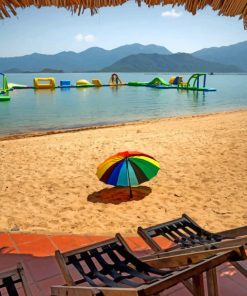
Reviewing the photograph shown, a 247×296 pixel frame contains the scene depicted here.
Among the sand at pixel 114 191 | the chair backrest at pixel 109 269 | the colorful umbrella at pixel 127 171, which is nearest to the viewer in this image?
the chair backrest at pixel 109 269

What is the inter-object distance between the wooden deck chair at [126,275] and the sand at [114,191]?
1659 mm

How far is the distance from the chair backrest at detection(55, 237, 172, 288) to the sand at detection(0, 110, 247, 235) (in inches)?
62.1

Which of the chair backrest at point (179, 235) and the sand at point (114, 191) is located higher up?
the chair backrest at point (179, 235)

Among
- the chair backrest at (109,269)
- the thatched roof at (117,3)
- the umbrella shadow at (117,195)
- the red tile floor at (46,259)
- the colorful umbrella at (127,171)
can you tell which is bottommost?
the umbrella shadow at (117,195)

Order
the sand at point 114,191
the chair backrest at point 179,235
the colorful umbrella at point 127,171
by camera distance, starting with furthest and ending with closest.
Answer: the colorful umbrella at point 127,171, the sand at point 114,191, the chair backrest at point 179,235

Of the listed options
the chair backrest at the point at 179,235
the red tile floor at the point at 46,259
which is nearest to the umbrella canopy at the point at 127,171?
the red tile floor at the point at 46,259

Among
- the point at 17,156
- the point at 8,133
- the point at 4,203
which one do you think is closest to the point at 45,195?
the point at 4,203

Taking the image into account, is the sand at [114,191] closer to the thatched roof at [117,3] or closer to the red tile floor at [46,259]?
the red tile floor at [46,259]

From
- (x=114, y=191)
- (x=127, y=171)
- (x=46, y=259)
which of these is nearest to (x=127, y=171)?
(x=127, y=171)

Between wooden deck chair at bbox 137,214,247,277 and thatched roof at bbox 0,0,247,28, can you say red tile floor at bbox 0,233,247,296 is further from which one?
thatched roof at bbox 0,0,247,28

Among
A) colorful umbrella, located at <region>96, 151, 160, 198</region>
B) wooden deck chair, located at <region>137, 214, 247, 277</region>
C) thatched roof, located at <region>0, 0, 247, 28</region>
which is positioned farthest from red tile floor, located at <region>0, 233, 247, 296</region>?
thatched roof, located at <region>0, 0, 247, 28</region>

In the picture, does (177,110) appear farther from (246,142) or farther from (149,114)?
(246,142)

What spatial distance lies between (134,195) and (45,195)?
143 cm

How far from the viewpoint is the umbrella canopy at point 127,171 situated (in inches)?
184
